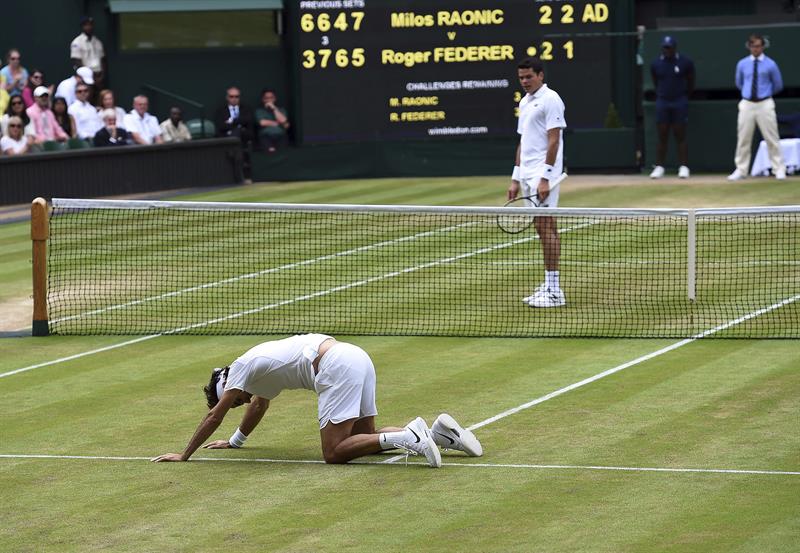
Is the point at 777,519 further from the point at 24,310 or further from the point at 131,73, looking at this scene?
the point at 131,73

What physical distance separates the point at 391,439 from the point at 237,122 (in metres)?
20.4

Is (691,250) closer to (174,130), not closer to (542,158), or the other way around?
(542,158)

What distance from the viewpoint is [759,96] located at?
26375mm

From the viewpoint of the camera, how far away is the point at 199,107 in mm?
30281

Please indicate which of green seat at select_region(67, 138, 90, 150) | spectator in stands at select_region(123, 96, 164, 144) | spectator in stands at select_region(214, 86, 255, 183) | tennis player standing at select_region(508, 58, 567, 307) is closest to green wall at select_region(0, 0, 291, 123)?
spectator in stands at select_region(214, 86, 255, 183)

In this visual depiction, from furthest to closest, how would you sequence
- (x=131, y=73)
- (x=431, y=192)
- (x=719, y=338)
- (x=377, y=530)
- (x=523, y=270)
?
1. (x=131, y=73)
2. (x=431, y=192)
3. (x=523, y=270)
4. (x=719, y=338)
5. (x=377, y=530)

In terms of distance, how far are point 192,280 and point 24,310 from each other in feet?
7.04

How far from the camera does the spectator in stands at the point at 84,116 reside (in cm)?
2744

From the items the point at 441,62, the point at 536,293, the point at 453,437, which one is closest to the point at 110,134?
the point at 441,62

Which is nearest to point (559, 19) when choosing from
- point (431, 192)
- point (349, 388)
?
point (431, 192)

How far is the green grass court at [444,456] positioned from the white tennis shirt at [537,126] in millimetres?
2605

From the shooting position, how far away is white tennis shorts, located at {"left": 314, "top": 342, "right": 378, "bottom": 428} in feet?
32.0

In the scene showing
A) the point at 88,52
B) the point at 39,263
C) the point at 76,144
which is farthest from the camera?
the point at 88,52

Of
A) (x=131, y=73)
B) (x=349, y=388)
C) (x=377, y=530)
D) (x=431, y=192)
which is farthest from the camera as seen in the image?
(x=131, y=73)
